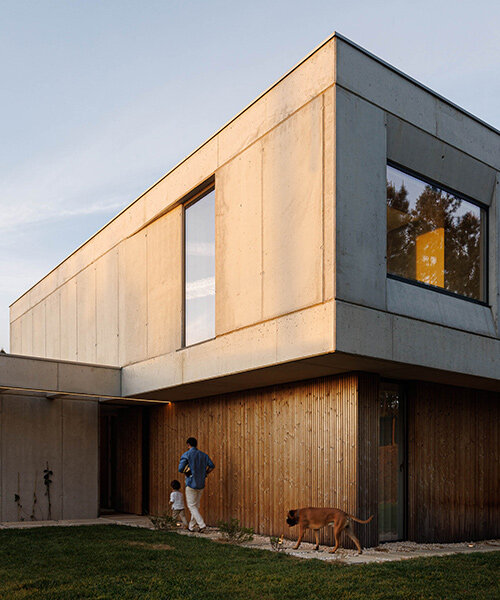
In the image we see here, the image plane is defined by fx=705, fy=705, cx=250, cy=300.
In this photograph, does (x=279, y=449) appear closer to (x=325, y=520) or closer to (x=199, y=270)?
(x=325, y=520)

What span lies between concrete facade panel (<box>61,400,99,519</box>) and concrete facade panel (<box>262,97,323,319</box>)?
586 cm

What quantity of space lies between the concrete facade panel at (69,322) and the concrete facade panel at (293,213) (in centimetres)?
903

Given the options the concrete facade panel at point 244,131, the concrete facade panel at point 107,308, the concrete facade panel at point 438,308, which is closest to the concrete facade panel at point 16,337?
the concrete facade panel at point 107,308

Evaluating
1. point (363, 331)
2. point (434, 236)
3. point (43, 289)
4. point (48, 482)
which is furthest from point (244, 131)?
point (43, 289)

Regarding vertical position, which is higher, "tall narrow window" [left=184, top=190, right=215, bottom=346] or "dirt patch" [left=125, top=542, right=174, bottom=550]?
"tall narrow window" [left=184, top=190, right=215, bottom=346]

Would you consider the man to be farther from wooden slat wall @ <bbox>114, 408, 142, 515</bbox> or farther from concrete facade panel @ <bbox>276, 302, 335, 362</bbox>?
wooden slat wall @ <bbox>114, 408, 142, 515</bbox>

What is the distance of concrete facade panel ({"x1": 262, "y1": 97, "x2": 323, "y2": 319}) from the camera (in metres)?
9.43

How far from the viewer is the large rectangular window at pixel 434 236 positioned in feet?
33.6

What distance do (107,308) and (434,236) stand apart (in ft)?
25.9

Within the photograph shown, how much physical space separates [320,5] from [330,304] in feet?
19.6

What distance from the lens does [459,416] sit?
11.8 m

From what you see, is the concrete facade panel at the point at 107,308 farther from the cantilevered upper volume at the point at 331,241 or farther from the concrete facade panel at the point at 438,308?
the concrete facade panel at the point at 438,308

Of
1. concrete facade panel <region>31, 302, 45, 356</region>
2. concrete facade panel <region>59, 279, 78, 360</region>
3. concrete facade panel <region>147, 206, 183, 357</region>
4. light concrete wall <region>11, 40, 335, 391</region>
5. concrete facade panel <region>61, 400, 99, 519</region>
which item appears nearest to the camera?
light concrete wall <region>11, 40, 335, 391</region>

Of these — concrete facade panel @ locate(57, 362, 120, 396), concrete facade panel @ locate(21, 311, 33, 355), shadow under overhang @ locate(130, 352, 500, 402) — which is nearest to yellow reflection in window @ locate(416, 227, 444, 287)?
shadow under overhang @ locate(130, 352, 500, 402)
